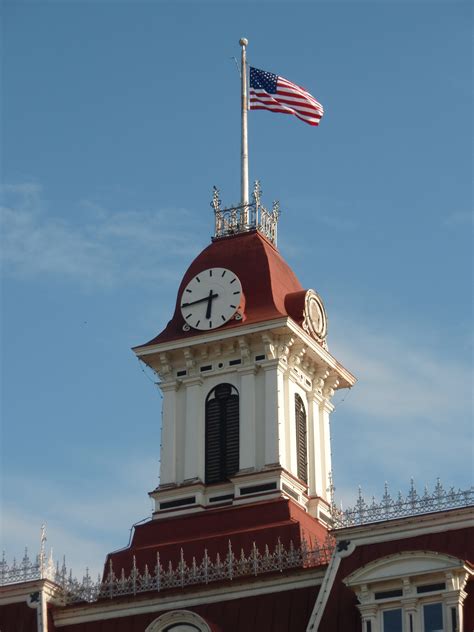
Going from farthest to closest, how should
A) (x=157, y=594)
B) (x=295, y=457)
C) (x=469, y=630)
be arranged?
(x=295, y=457) → (x=157, y=594) → (x=469, y=630)

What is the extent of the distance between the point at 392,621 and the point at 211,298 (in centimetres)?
2138

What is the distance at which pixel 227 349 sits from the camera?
78.0 meters

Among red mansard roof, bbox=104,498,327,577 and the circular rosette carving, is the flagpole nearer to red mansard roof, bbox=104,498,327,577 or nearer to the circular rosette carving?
the circular rosette carving

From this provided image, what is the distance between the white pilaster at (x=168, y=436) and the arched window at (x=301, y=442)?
5.28 m

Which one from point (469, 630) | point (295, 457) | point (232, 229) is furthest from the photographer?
point (232, 229)

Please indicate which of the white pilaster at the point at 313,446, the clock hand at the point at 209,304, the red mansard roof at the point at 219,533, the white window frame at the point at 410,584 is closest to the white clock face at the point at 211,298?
the clock hand at the point at 209,304

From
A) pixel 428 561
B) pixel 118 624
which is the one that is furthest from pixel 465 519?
pixel 118 624

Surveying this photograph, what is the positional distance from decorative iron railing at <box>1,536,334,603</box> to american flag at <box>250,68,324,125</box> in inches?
916

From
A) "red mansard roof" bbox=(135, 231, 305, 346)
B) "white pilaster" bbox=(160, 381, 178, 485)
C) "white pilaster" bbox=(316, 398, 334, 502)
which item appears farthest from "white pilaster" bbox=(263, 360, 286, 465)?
"white pilaster" bbox=(160, 381, 178, 485)

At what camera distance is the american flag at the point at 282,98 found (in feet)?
277

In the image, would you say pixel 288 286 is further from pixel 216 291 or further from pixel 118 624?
pixel 118 624

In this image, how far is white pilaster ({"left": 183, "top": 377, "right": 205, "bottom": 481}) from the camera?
76.4m

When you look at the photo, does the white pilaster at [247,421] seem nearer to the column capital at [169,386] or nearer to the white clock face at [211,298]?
the white clock face at [211,298]

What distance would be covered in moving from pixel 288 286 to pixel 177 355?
6076 mm
